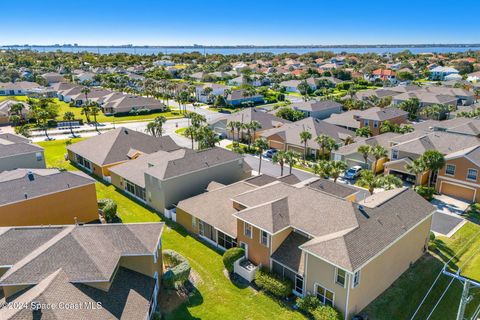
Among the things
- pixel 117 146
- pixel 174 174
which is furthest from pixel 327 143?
pixel 117 146

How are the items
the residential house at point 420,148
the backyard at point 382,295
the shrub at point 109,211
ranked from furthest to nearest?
the residential house at point 420,148 → the shrub at point 109,211 → the backyard at point 382,295

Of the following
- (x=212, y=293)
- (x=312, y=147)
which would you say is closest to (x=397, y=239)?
(x=212, y=293)

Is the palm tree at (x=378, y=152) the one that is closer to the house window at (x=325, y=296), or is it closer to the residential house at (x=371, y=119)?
the residential house at (x=371, y=119)

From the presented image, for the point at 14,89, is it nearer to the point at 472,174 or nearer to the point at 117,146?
the point at 117,146

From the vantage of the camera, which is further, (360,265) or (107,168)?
(107,168)

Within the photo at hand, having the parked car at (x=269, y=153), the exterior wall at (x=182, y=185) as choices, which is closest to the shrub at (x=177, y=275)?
the exterior wall at (x=182, y=185)

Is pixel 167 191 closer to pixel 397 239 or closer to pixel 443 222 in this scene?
pixel 397 239

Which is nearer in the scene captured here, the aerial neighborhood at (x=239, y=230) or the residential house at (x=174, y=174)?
the aerial neighborhood at (x=239, y=230)
